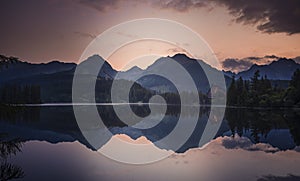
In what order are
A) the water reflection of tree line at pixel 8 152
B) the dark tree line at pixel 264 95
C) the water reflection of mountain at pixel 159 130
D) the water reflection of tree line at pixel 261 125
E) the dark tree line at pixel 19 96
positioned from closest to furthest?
the water reflection of tree line at pixel 8 152, the water reflection of mountain at pixel 159 130, the water reflection of tree line at pixel 261 125, the dark tree line at pixel 264 95, the dark tree line at pixel 19 96

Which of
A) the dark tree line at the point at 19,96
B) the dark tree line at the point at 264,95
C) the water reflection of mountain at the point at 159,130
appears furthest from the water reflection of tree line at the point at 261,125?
the dark tree line at the point at 19,96

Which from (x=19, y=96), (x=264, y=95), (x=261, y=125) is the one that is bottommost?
(x=261, y=125)

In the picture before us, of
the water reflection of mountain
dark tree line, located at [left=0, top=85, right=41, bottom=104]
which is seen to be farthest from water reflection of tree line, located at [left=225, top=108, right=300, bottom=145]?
dark tree line, located at [left=0, top=85, right=41, bottom=104]

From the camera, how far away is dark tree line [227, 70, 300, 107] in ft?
441

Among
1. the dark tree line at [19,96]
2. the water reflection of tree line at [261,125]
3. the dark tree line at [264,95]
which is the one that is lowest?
the water reflection of tree line at [261,125]

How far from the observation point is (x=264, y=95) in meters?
147

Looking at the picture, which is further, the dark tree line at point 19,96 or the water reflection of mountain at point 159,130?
the dark tree line at point 19,96

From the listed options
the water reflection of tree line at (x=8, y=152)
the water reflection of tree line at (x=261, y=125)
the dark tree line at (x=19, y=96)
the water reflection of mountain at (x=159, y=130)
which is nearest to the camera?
the water reflection of tree line at (x=8, y=152)

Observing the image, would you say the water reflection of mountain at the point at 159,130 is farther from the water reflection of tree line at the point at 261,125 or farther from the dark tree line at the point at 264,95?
the dark tree line at the point at 264,95

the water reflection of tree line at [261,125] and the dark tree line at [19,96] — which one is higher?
the dark tree line at [19,96]

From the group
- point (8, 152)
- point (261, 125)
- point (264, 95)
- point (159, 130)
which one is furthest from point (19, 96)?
point (8, 152)

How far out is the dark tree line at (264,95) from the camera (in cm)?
13432

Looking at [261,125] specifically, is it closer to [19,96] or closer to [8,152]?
[8,152]

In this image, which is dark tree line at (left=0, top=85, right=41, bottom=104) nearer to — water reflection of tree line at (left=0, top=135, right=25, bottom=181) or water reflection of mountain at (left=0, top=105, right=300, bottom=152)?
water reflection of mountain at (left=0, top=105, right=300, bottom=152)
